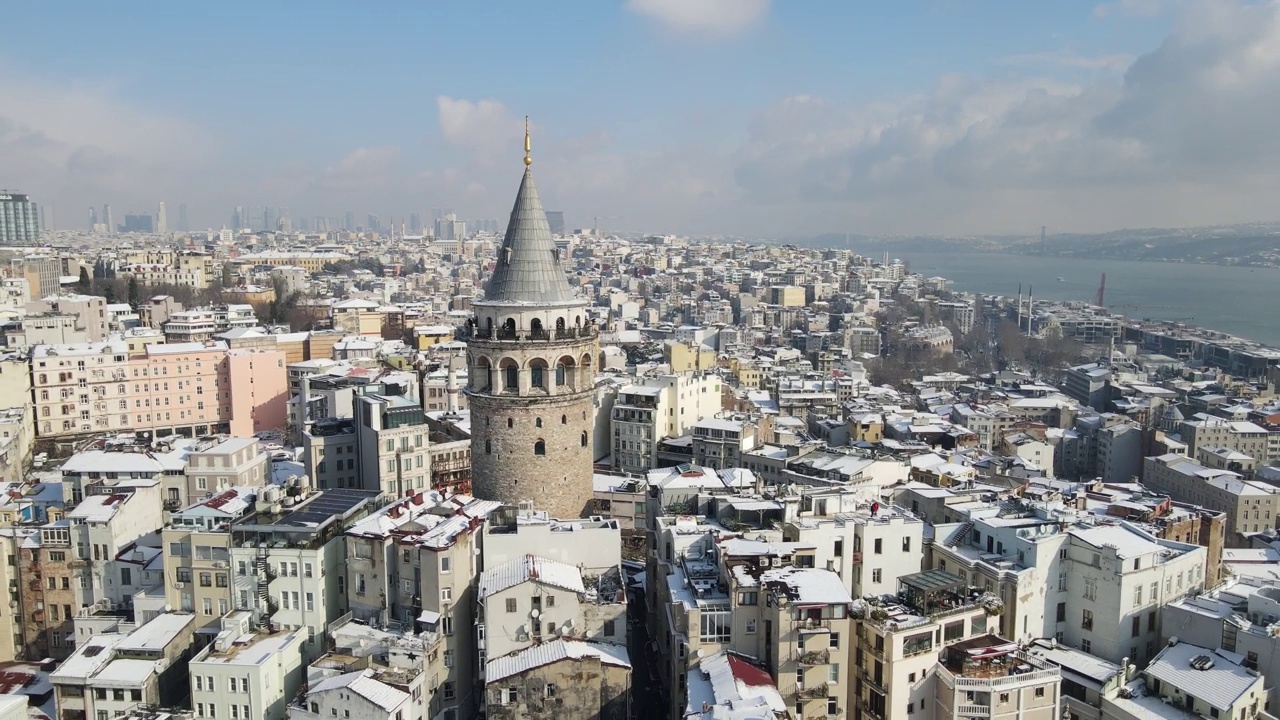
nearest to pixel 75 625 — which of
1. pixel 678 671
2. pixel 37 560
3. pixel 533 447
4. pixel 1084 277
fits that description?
pixel 37 560

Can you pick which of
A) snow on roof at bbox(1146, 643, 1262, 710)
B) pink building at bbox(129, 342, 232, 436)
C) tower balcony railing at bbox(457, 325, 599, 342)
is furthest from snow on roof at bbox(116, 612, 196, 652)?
pink building at bbox(129, 342, 232, 436)

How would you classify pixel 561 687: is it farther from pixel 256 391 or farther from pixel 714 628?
pixel 256 391

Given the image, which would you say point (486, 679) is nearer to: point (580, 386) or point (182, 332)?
point (580, 386)

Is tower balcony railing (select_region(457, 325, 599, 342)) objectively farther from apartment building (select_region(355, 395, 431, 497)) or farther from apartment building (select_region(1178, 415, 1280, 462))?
apartment building (select_region(1178, 415, 1280, 462))

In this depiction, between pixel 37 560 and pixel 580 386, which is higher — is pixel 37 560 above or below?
below

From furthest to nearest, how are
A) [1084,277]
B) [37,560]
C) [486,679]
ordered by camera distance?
[1084,277] < [37,560] < [486,679]

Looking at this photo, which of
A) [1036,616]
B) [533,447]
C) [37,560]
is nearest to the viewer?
[1036,616]

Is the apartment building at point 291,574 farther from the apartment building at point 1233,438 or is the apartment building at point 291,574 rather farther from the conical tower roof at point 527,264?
the apartment building at point 1233,438
